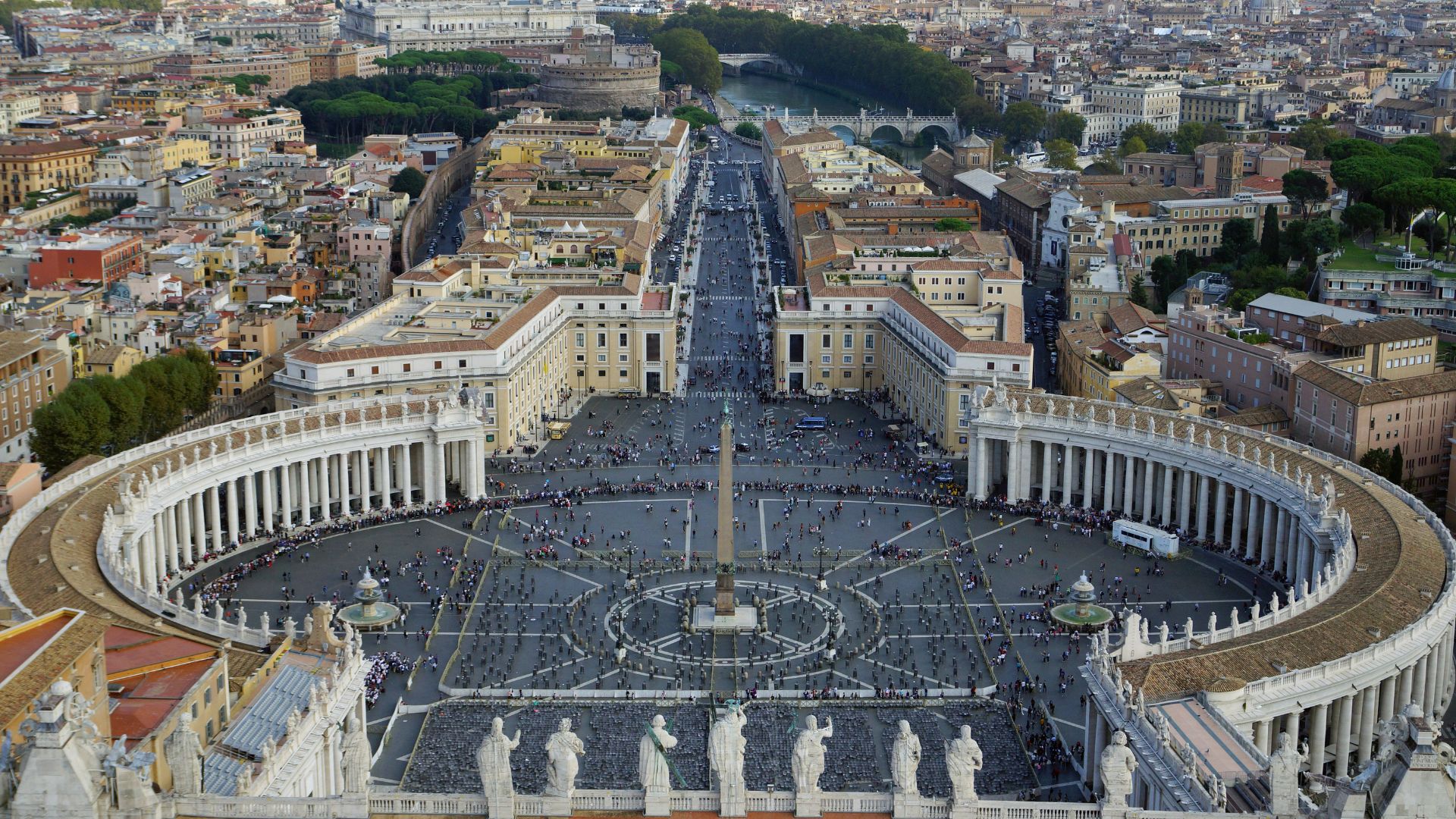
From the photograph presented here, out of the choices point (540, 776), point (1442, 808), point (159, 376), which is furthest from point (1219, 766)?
point (159, 376)

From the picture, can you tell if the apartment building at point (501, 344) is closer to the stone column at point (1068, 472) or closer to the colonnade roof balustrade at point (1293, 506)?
the colonnade roof balustrade at point (1293, 506)

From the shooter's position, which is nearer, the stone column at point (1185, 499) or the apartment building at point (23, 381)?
the stone column at point (1185, 499)

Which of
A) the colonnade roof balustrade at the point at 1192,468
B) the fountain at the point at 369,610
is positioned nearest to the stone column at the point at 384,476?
the colonnade roof balustrade at the point at 1192,468

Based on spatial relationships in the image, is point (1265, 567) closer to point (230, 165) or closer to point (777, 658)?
point (777, 658)

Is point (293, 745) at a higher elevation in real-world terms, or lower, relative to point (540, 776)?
higher

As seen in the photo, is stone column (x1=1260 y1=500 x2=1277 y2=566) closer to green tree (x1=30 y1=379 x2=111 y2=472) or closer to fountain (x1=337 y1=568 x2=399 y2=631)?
fountain (x1=337 y1=568 x2=399 y2=631)

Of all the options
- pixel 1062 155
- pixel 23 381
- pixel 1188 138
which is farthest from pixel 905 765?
pixel 1188 138
